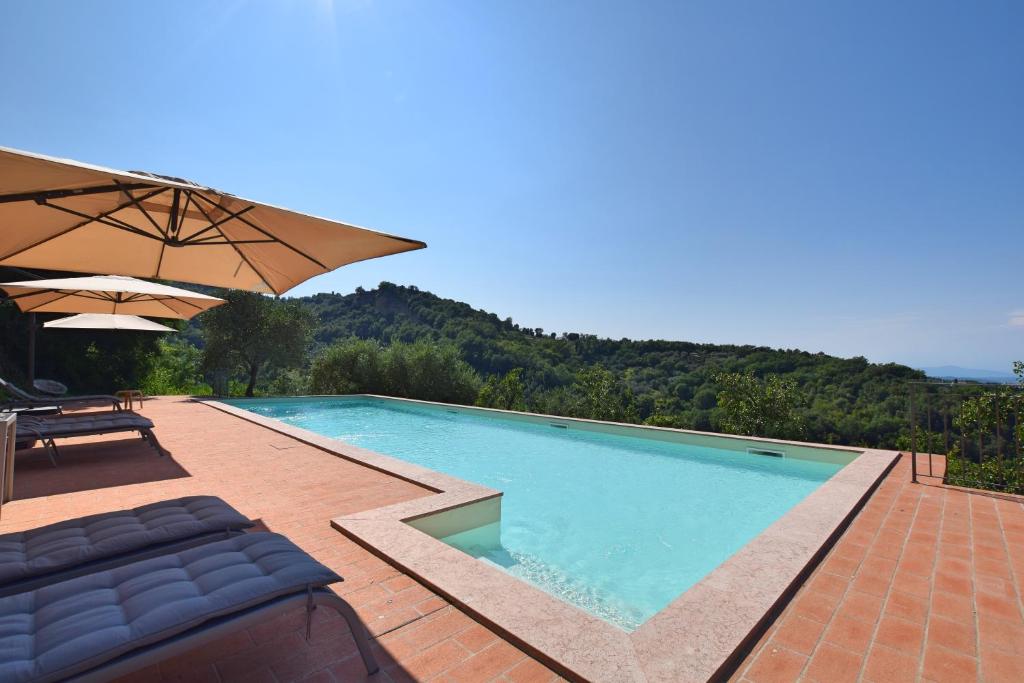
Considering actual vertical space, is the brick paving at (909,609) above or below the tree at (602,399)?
below

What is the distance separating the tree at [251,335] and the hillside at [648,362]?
1.68 m

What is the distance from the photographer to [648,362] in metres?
28.8

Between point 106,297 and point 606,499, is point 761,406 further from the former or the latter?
point 106,297

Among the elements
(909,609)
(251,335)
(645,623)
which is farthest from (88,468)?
(251,335)

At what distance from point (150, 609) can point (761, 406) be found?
36.0 feet

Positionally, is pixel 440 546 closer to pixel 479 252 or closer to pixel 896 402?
pixel 479 252

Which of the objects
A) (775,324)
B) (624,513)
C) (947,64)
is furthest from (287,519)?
(775,324)

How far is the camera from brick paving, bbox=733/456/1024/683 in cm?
194

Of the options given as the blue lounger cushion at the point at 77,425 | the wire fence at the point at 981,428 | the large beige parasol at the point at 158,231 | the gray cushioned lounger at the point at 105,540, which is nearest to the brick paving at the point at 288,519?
the blue lounger cushion at the point at 77,425

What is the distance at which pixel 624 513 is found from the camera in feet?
17.7

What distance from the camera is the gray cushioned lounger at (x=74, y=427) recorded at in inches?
190

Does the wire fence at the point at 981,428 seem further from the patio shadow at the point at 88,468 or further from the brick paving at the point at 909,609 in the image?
the patio shadow at the point at 88,468

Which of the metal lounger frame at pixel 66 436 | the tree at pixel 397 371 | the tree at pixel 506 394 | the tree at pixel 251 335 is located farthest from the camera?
the tree at pixel 397 371

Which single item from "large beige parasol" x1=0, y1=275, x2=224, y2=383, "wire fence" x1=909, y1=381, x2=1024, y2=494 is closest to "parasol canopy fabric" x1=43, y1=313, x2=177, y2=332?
"large beige parasol" x1=0, y1=275, x2=224, y2=383
